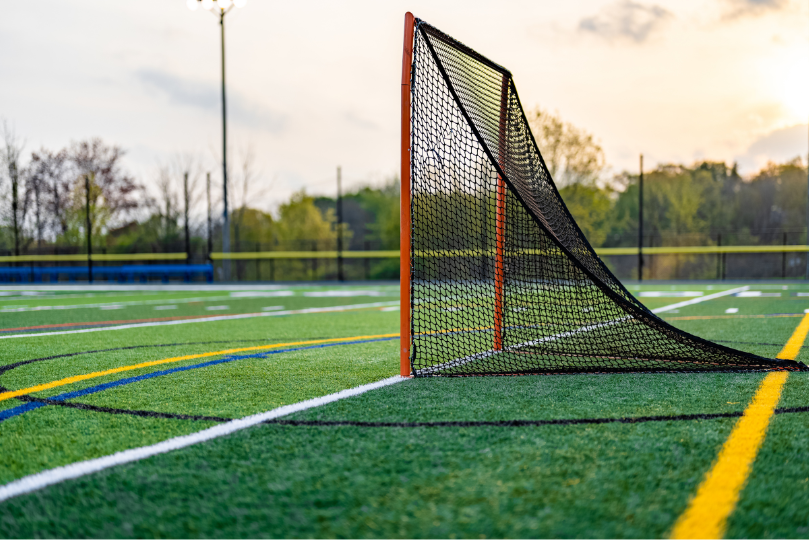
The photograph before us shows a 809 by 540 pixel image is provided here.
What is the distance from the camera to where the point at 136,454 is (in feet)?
6.94

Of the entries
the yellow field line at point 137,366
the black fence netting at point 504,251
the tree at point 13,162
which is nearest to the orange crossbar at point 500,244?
A: the black fence netting at point 504,251

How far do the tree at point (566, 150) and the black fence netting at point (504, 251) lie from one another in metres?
27.1

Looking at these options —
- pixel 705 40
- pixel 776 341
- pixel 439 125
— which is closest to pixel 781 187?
pixel 705 40

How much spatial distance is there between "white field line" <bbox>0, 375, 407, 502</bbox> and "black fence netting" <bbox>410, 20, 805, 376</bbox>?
1204mm

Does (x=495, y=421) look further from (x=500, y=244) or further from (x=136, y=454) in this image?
(x=500, y=244)

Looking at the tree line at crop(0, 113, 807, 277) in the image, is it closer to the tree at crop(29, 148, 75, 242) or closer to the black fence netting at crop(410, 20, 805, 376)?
the tree at crop(29, 148, 75, 242)

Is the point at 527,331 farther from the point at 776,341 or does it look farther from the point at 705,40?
the point at 705,40

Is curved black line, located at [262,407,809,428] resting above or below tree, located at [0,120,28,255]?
below

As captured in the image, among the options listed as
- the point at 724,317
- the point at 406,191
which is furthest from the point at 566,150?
the point at 406,191

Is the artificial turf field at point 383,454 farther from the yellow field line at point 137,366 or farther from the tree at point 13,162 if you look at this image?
the tree at point 13,162

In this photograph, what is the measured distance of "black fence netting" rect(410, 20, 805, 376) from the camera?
3.90 meters

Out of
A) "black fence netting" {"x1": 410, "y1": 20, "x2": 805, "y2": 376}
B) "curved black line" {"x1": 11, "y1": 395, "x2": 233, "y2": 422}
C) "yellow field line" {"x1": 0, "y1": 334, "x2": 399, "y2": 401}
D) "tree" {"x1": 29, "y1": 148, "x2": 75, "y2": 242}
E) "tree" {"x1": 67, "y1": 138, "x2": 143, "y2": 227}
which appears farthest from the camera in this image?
"tree" {"x1": 67, "y1": 138, "x2": 143, "y2": 227}

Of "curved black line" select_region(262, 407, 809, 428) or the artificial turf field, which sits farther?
"curved black line" select_region(262, 407, 809, 428)

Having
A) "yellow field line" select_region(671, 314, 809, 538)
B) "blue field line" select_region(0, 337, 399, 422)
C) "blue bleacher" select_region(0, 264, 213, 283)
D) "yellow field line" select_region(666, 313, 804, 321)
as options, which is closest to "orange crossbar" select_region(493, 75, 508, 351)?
"blue field line" select_region(0, 337, 399, 422)
